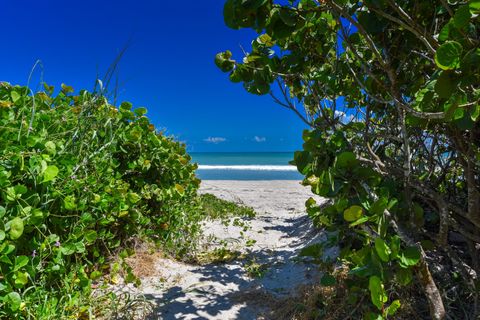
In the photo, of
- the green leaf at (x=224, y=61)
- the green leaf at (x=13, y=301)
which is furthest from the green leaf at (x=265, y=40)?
the green leaf at (x=13, y=301)

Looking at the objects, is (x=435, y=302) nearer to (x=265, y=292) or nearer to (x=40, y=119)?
(x=265, y=292)

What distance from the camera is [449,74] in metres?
0.90

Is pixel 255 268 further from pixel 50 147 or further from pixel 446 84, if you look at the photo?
pixel 446 84

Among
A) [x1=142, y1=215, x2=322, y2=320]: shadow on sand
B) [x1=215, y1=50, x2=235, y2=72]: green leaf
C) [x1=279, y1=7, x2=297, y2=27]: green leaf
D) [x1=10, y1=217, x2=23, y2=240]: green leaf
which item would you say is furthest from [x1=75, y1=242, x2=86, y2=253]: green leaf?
[x1=279, y1=7, x2=297, y2=27]: green leaf

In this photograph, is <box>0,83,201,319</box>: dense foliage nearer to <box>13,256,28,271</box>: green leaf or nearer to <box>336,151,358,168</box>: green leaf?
<box>13,256,28,271</box>: green leaf

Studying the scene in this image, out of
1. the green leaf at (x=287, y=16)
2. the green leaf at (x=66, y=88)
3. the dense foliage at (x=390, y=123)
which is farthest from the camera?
the green leaf at (x=66, y=88)

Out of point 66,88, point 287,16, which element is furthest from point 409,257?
point 66,88

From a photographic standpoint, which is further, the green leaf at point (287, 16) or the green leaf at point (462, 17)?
the green leaf at point (287, 16)

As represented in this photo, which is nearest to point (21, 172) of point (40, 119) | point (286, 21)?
point (40, 119)

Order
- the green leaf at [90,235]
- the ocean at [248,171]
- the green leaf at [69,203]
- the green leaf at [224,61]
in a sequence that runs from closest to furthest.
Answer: the green leaf at [224,61], the green leaf at [69,203], the green leaf at [90,235], the ocean at [248,171]

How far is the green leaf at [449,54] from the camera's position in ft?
2.66

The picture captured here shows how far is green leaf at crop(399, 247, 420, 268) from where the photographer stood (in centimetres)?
118

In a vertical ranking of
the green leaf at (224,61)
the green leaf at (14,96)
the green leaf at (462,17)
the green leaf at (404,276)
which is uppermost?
the green leaf at (224,61)

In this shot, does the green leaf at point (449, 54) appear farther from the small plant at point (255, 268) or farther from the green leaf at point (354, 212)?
the small plant at point (255, 268)
